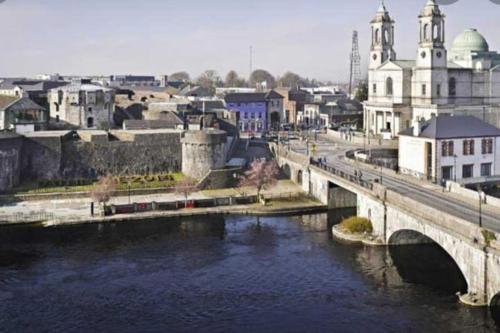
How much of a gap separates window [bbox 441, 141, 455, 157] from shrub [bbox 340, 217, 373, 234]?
831 cm

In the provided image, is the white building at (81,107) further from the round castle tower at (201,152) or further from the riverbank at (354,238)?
the riverbank at (354,238)

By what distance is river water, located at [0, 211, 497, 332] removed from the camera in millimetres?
23047

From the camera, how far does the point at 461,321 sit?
22391 mm

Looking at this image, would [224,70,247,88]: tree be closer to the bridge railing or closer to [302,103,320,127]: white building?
[302,103,320,127]: white building

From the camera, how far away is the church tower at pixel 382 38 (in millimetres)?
65688

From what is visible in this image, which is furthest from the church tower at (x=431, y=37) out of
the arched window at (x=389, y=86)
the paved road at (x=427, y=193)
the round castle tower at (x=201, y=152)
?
the round castle tower at (x=201, y=152)

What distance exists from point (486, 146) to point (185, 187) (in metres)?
Answer: 18.7

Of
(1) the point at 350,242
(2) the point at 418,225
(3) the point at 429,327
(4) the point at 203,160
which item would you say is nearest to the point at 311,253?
(1) the point at 350,242

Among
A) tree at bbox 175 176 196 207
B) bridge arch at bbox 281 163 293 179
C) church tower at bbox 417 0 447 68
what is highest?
church tower at bbox 417 0 447 68

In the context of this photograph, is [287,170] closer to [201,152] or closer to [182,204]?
[201,152]

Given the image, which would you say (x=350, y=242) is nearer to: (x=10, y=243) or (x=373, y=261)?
(x=373, y=261)

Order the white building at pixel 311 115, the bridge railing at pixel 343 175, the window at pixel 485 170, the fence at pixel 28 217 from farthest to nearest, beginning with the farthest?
1. the white building at pixel 311 115
2. the window at pixel 485 170
3. the fence at pixel 28 217
4. the bridge railing at pixel 343 175

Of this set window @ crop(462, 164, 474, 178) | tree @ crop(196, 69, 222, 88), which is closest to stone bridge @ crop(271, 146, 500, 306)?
window @ crop(462, 164, 474, 178)

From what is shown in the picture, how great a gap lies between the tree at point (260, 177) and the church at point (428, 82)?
1559 centimetres
